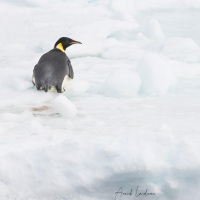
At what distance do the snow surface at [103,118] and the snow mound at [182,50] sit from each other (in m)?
0.01

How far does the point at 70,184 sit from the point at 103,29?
4.84 meters

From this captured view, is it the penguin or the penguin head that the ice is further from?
the penguin head

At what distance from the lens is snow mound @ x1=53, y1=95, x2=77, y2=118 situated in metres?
3.55

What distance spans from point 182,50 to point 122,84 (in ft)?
6.82

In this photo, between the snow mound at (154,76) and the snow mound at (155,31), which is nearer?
the snow mound at (154,76)

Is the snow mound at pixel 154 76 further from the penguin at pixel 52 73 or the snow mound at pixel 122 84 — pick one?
the penguin at pixel 52 73

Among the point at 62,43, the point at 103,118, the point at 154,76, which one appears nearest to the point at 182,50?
the point at 62,43

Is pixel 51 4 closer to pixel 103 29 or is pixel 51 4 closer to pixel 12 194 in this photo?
pixel 103 29

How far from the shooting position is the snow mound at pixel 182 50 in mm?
5623

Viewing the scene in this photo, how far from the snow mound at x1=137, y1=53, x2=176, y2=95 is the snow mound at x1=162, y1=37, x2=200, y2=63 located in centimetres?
116

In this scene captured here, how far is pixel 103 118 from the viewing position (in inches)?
140

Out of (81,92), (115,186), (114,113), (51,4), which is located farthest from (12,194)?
(51,4)
